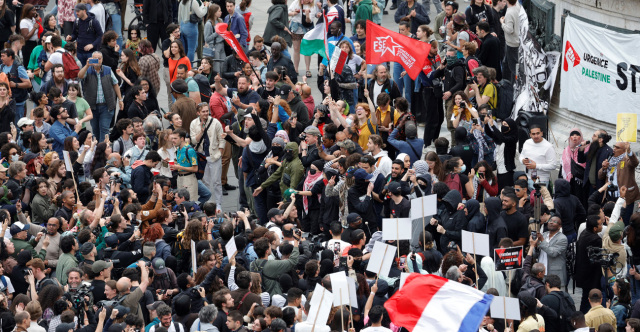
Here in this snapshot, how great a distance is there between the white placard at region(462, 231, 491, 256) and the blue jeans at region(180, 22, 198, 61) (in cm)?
1064

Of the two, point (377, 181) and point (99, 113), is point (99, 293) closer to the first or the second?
point (377, 181)

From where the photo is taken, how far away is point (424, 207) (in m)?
14.2

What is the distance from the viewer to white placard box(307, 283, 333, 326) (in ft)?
39.2

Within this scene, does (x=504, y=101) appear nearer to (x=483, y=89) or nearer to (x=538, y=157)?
(x=483, y=89)

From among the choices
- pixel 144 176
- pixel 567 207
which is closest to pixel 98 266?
pixel 144 176

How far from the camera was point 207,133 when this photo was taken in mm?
18094

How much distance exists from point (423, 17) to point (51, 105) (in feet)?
24.4

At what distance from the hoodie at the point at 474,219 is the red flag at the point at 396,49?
433 centimetres

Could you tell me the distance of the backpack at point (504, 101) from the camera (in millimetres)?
18781

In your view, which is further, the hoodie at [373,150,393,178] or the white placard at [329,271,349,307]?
the hoodie at [373,150,393,178]

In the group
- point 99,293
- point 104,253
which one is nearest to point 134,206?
point 104,253

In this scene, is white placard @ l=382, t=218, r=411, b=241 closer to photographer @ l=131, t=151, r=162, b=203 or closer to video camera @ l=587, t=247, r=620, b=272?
video camera @ l=587, t=247, r=620, b=272

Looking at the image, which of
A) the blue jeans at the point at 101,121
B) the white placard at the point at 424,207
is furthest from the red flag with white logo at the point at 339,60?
the white placard at the point at 424,207

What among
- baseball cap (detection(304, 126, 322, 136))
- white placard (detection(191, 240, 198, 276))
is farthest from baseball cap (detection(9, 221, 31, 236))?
baseball cap (detection(304, 126, 322, 136))
